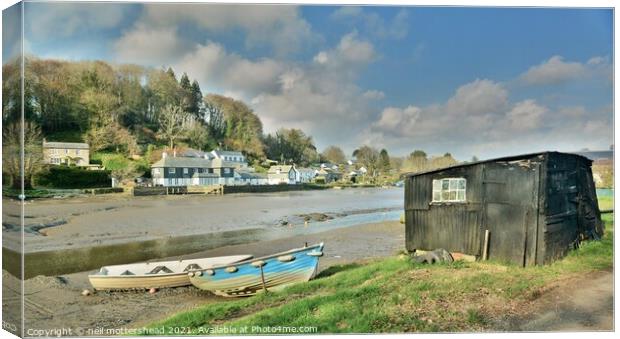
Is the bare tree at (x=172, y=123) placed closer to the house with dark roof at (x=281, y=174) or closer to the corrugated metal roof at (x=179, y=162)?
the corrugated metal roof at (x=179, y=162)

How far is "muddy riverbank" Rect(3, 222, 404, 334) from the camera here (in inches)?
262

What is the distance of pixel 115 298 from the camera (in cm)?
701

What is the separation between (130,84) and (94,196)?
5.74 ft

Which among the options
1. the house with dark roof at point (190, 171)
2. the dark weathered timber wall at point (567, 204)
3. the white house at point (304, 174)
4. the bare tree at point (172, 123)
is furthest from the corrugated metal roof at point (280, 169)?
the dark weathered timber wall at point (567, 204)

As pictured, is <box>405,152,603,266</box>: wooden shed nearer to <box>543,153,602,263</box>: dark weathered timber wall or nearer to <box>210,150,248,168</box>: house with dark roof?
<box>543,153,602,263</box>: dark weathered timber wall

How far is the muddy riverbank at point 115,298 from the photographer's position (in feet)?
21.8

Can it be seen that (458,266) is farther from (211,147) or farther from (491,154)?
(211,147)

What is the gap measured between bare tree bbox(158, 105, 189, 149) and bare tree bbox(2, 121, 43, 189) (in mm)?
1678

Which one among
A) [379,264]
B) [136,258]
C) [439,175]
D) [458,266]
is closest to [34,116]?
[136,258]

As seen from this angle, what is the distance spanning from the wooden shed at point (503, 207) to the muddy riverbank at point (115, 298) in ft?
2.63

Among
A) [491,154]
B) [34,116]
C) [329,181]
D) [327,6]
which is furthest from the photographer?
[329,181]

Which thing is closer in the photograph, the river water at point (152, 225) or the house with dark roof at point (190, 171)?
the river water at point (152, 225)

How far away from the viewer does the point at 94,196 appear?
23.1 ft

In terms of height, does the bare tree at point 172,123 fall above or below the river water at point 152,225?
above
